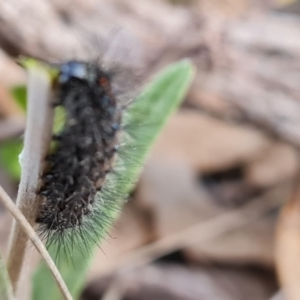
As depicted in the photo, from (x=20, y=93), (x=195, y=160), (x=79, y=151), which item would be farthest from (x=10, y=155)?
(x=79, y=151)

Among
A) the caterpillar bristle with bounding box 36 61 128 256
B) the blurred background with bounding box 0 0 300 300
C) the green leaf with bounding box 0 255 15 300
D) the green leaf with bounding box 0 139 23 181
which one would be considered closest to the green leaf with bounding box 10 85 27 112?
the blurred background with bounding box 0 0 300 300

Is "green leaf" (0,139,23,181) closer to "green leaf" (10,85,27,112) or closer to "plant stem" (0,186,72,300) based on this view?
"green leaf" (10,85,27,112)

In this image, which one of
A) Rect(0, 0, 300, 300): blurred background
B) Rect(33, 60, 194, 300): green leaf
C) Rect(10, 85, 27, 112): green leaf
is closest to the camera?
Rect(33, 60, 194, 300): green leaf

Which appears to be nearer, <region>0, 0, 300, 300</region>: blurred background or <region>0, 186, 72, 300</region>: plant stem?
<region>0, 186, 72, 300</region>: plant stem

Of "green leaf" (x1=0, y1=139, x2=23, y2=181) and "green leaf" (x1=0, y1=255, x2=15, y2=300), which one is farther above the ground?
"green leaf" (x1=0, y1=255, x2=15, y2=300)

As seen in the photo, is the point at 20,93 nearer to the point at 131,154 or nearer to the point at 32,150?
the point at 131,154

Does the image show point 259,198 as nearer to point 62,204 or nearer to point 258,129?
point 258,129

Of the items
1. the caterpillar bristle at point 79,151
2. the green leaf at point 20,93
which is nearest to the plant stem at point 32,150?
the caterpillar bristle at point 79,151
